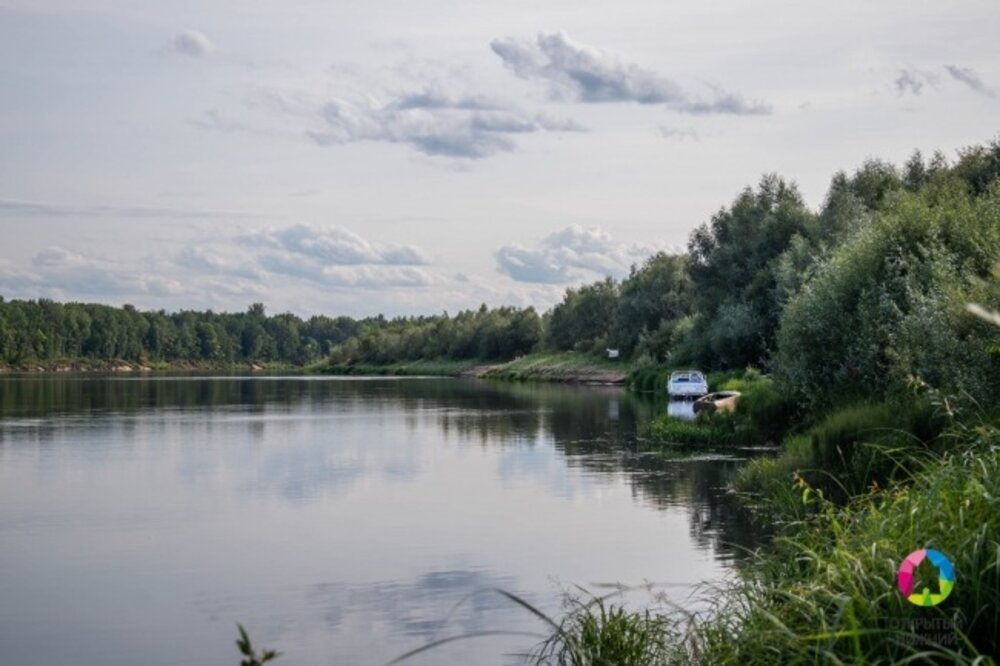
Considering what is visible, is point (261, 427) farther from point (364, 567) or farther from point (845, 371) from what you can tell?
point (364, 567)

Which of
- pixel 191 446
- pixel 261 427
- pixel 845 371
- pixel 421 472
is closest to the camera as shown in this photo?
pixel 845 371

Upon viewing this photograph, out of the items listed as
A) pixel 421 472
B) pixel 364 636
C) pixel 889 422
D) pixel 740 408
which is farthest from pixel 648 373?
pixel 364 636

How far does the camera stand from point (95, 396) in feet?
305

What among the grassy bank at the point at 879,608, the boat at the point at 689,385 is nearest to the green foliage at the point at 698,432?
the boat at the point at 689,385

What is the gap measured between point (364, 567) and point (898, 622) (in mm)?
14618

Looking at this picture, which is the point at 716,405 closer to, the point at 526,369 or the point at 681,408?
the point at 681,408

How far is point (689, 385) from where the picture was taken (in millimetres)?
64625

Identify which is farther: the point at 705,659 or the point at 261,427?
the point at 261,427

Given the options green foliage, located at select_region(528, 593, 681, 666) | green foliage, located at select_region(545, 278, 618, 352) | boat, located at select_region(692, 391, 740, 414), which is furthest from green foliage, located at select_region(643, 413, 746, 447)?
green foliage, located at select_region(545, 278, 618, 352)

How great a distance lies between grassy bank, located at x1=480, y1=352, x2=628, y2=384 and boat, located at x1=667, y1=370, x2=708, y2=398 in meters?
39.9

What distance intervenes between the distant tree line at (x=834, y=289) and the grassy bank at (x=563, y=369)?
7.22 feet

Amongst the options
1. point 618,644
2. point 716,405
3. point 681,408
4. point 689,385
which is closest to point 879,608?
point 618,644

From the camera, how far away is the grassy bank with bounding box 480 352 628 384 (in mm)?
114125

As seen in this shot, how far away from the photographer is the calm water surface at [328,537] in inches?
670
